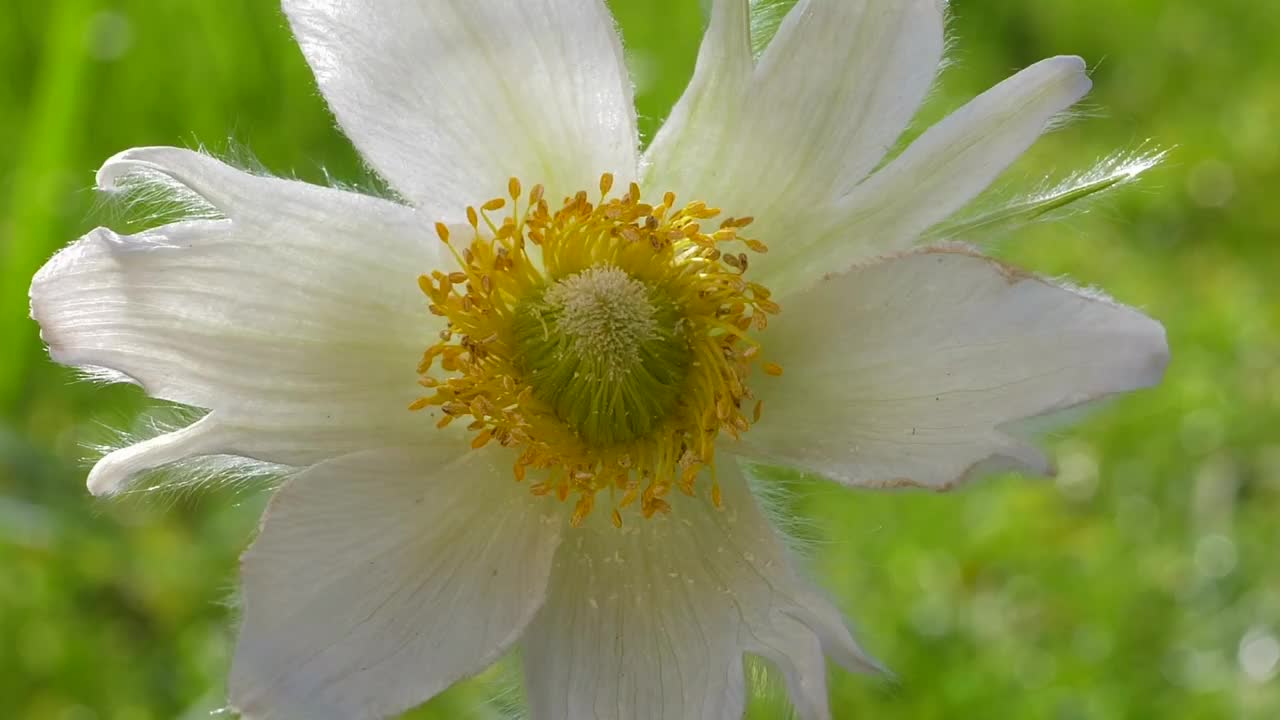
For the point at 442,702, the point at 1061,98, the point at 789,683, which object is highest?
the point at 1061,98

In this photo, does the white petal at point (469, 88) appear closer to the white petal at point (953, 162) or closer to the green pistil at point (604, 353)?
the green pistil at point (604, 353)

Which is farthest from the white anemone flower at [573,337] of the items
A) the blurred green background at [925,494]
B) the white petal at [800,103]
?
the blurred green background at [925,494]

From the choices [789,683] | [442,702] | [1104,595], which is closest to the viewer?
[789,683]

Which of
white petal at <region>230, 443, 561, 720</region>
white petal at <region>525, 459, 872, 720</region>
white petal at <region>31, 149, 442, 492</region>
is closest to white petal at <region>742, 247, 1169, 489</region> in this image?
white petal at <region>525, 459, 872, 720</region>

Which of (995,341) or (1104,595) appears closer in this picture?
(995,341)

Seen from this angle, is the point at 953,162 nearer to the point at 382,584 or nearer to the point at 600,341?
the point at 600,341

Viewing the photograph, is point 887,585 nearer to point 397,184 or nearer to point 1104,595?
point 1104,595

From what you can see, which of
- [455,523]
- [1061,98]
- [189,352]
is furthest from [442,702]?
[1061,98]
